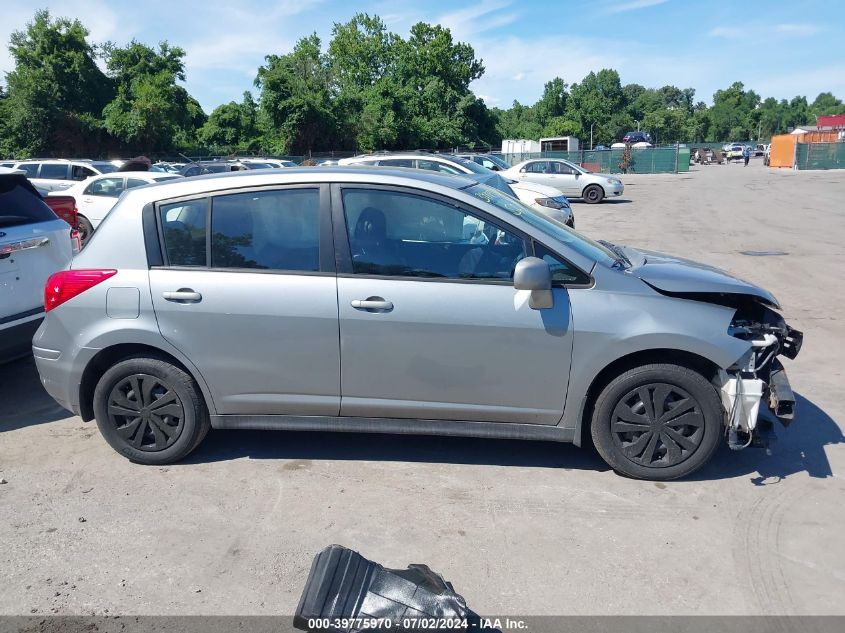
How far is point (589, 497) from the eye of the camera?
13.5 ft

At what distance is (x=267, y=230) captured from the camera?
4.42 metres

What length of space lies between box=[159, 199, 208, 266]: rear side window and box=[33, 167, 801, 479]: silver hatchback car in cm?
1

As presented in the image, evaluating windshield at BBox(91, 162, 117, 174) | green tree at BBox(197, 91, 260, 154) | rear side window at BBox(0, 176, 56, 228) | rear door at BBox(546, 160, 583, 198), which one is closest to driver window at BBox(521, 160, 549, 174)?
rear door at BBox(546, 160, 583, 198)

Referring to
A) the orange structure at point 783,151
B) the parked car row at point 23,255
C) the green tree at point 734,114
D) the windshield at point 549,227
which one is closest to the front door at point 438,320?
the windshield at point 549,227

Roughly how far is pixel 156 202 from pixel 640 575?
3.57 m

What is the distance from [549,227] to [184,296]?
2.33 m

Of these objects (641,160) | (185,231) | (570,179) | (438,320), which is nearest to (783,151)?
(641,160)

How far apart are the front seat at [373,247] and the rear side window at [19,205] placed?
127 inches

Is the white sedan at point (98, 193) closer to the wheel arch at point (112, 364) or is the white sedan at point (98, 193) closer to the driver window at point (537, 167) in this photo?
the wheel arch at point (112, 364)

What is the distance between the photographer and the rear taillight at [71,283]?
4465mm

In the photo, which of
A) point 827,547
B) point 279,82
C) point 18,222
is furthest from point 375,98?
point 827,547

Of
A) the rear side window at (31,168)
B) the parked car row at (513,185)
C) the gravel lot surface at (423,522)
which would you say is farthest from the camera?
the rear side window at (31,168)

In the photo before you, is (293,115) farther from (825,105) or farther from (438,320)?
(825,105)

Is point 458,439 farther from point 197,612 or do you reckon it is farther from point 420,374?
point 197,612
